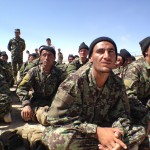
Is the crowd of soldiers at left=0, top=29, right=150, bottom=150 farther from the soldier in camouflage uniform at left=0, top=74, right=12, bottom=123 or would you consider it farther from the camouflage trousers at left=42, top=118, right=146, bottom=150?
the soldier in camouflage uniform at left=0, top=74, right=12, bottom=123

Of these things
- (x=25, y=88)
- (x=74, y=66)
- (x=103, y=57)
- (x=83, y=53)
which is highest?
(x=83, y=53)

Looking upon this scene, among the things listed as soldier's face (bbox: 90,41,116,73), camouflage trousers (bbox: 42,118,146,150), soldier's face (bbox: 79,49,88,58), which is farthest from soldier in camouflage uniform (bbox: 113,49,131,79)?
camouflage trousers (bbox: 42,118,146,150)

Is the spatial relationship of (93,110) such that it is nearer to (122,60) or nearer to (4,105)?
(4,105)

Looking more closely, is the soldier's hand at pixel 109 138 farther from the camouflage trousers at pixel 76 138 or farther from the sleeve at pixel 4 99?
the sleeve at pixel 4 99

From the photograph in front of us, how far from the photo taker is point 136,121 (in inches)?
131

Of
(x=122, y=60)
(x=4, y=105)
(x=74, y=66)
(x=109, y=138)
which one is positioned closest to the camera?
(x=109, y=138)

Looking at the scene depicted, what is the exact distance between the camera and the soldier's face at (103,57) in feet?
9.46

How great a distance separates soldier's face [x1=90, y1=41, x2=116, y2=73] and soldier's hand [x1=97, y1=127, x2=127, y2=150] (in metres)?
0.65

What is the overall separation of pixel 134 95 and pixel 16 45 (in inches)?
328

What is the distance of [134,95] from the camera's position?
369 centimetres

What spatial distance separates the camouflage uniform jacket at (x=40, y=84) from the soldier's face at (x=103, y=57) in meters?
2.18

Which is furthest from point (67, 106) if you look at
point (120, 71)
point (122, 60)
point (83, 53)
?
point (83, 53)

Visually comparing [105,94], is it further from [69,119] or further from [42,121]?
[42,121]

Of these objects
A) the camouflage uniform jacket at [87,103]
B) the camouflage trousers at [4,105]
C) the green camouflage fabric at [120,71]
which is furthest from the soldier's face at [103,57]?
the green camouflage fabric at [120,71]
